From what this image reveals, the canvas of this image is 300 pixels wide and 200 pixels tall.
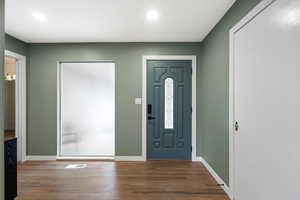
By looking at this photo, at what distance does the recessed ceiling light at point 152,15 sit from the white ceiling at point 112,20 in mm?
60

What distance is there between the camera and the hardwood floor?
2.60 meters

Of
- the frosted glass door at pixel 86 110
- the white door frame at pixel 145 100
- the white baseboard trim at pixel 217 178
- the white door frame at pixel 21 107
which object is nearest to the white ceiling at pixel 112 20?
the white door frame at pixel 145 100

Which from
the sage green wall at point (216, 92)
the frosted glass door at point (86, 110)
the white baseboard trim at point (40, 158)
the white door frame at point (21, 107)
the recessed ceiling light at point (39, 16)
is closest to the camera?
the sage green wall at point (216, 92)

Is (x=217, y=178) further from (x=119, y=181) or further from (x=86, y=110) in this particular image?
(x=86, y=110)

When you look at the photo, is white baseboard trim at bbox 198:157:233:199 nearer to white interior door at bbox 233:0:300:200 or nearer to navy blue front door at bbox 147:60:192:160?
white interior door at bbox 233:0:300:200

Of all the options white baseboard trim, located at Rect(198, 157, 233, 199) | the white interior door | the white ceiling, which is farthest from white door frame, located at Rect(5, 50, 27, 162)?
the white interior door

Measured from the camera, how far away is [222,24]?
2.79 metres

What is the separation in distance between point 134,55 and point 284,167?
10.7 ft

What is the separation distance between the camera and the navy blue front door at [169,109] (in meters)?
4.01

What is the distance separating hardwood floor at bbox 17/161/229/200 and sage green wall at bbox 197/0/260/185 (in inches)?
15.3

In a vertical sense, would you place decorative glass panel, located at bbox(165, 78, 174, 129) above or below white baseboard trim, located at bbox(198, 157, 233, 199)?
above

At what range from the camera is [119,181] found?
10.0 feet

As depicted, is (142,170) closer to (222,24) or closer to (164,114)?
(164,114)

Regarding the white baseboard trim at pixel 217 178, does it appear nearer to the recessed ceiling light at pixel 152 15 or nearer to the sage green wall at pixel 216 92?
the sage green wall at pixel 216 92
